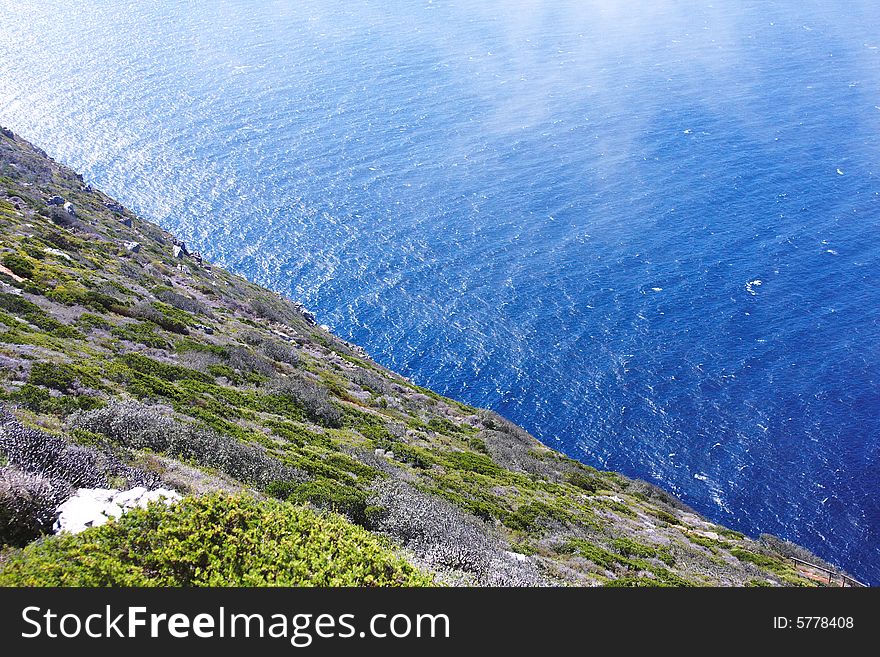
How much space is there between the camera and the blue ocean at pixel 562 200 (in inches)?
2366

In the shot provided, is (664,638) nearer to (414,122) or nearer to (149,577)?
(149,577)

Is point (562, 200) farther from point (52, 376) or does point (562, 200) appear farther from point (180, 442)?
point (180, 442)

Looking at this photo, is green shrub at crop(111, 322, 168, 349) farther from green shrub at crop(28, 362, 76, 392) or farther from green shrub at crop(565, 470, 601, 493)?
green shrub at crop(565, 470, 601, 493)

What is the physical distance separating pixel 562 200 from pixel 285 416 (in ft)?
249

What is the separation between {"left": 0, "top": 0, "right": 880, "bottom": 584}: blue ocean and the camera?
60.1 metres

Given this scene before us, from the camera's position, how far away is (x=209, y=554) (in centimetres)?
1177

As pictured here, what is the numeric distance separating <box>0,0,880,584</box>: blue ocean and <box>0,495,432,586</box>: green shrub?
155ft

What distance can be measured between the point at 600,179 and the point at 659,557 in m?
83.2

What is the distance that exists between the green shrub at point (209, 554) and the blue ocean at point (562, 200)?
47.4 metres

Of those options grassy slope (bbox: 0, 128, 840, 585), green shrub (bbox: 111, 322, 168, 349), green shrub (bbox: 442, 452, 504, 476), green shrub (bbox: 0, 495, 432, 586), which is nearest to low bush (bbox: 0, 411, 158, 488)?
grassy slope (bbox: 0, 128, 840, 585)

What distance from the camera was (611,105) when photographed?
123875 mm

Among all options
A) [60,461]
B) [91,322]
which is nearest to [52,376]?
[60,461]

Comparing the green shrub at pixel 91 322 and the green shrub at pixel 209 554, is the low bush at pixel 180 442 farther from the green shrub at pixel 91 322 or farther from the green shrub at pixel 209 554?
the green shrub at pixel 91 322

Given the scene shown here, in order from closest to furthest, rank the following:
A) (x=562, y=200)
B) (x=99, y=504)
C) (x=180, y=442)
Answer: (x=99, y=504) → (x=180, y=442) → (x=562, y=200)
